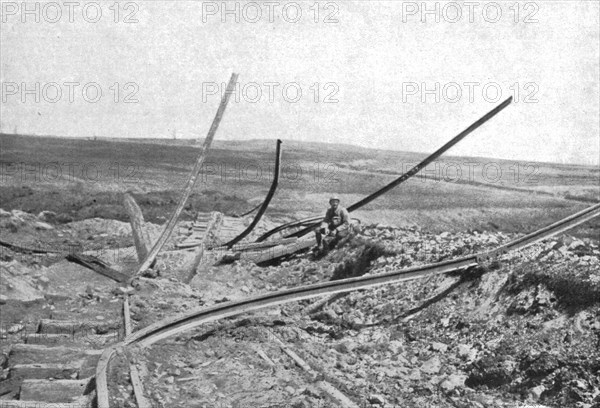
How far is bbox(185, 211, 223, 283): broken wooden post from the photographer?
10781mm

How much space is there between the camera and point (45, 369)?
6.00 metres

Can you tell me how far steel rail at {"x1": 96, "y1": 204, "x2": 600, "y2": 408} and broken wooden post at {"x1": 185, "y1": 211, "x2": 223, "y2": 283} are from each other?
344cm

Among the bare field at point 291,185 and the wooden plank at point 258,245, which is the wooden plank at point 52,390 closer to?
the wooden plank at point 258,245

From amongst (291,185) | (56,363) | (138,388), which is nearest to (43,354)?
(56,363)

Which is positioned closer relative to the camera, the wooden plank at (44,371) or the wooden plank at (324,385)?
the wooden plank at (324,385)

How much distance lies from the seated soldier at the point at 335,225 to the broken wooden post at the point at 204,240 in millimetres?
2119

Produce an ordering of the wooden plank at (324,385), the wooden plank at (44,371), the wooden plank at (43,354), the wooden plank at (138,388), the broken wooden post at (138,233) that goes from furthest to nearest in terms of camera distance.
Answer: the broken wooden post at (138,233), the wooden plank at (43,354), the wooden plank at (44,371), the wooden plank at (324,385), the wooden plank at (138,388)

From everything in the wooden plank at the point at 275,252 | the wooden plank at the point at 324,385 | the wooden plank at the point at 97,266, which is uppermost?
the wooden plank at the point at 97,266

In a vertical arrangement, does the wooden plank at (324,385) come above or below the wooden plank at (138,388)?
below

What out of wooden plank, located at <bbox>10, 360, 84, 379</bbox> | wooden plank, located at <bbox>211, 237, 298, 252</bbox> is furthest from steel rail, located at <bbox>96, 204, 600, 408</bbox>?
wooden plank, located at <bbox>211, 237, 298, 252</bbox>

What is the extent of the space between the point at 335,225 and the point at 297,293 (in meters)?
4.61

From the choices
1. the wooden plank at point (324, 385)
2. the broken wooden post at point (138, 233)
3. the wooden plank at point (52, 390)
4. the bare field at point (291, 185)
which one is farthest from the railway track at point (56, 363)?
the bare field at point (291, 185)

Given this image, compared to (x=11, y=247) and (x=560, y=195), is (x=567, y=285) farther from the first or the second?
(x=560, y=195)

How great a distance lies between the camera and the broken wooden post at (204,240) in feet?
35.4
